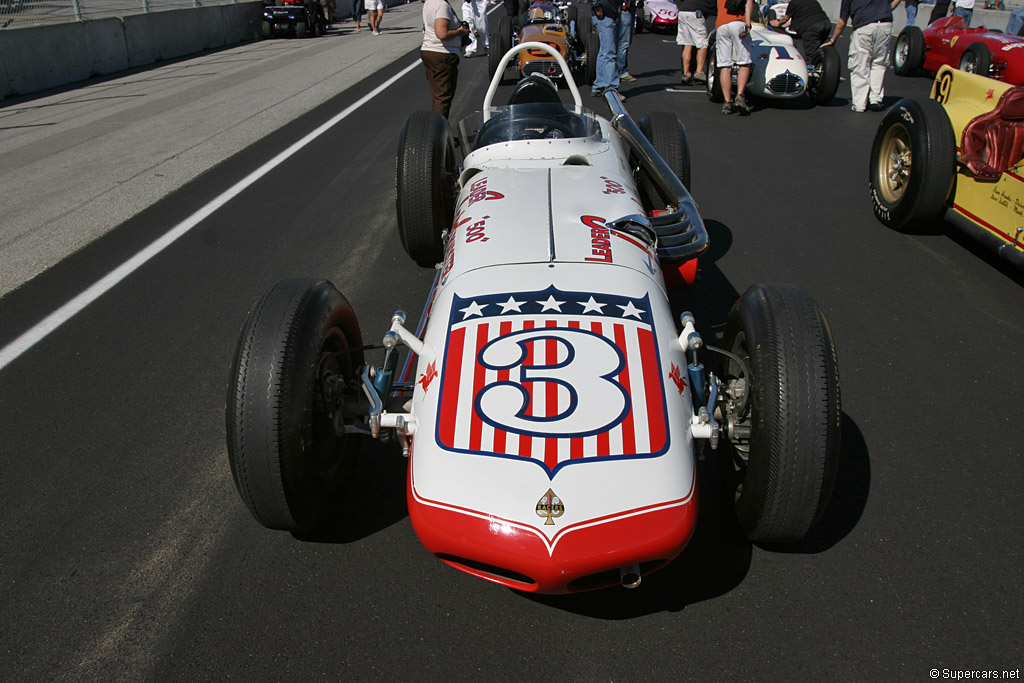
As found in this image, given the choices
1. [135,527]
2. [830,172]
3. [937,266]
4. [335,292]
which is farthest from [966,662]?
[830,172]

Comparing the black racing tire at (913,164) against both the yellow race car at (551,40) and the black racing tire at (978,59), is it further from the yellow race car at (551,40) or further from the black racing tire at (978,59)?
the yellow race car at (551,40)

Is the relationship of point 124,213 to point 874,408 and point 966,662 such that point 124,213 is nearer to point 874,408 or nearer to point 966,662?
point 874,408

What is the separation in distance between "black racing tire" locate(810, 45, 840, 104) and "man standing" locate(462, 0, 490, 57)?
7454 mm

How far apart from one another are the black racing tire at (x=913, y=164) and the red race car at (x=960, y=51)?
6.24 metres

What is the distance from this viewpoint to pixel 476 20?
17.3 metres

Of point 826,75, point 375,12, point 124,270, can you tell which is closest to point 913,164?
point 826,75

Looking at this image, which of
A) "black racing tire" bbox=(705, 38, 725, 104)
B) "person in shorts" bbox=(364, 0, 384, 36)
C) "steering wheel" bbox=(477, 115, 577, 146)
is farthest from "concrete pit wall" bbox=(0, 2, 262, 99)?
"steering wheel" bbox=(477, 115, 577, 146)

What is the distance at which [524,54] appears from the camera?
13.4 m

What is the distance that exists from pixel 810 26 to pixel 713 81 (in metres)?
1.97

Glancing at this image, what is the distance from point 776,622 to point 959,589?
2.28 feet

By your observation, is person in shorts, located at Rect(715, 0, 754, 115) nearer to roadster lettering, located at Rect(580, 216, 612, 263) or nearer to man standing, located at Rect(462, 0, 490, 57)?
man standing, located at Rect(462, 0, 490, 57)

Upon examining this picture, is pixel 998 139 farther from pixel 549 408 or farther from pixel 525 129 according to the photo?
pixel 549 408

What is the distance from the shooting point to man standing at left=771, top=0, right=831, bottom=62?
1168cm

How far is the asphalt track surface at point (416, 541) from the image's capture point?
2.43 m
